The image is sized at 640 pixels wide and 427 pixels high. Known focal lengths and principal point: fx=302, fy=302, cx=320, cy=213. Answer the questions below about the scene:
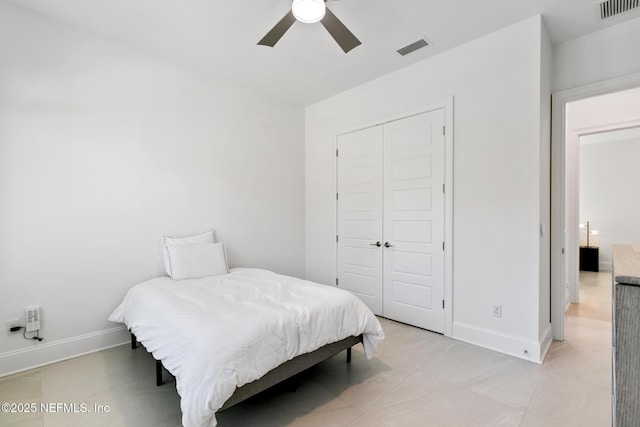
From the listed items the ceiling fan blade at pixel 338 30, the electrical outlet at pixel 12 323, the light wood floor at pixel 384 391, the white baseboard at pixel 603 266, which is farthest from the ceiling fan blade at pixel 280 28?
the white baseboard at pixel 603 266

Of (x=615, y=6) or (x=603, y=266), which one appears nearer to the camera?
(x=615, y=6)

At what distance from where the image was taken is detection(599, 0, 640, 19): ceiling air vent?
234 centimetres

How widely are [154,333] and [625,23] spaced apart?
4.49 meters

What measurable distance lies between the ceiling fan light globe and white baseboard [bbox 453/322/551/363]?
2.99m

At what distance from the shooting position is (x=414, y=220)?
341 centimetres

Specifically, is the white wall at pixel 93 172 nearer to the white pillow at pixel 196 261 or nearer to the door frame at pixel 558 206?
the white pillow at pixel 196 261

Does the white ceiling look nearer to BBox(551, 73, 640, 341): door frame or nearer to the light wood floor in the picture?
BBox(551, 73, 640, 341): door frame

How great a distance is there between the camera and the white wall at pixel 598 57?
2572mm

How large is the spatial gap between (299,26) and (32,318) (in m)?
3.37

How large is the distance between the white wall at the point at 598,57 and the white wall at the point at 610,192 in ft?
16.5

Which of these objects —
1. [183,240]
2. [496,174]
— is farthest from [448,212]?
[183,240]

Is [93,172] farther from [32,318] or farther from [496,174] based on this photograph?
[496,174]

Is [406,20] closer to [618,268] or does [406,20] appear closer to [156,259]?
[618,268]

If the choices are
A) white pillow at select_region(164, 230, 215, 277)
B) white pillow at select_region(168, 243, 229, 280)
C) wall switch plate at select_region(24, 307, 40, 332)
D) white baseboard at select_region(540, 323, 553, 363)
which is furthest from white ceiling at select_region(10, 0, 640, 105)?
white baseboard at select_region(540, 323, 553, 363)
